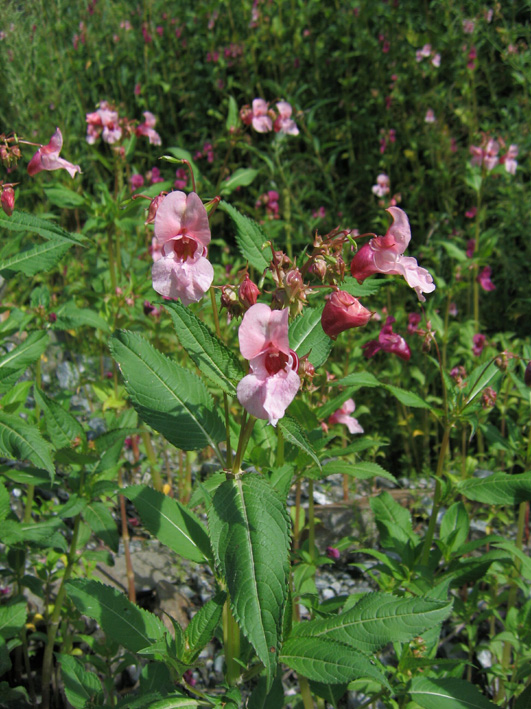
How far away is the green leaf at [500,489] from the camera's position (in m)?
1.71

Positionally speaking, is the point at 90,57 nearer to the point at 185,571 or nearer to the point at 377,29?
the point at 377,29

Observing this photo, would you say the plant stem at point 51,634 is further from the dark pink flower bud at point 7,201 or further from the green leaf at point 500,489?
the green leaf at point 500,489

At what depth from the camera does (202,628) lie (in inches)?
52.8

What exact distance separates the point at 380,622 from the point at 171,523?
1.78 feet

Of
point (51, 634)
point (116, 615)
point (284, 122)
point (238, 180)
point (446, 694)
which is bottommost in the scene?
point (51, 634)

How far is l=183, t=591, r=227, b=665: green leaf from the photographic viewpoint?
1.33 meters

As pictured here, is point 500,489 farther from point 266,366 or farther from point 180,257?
point 180,257

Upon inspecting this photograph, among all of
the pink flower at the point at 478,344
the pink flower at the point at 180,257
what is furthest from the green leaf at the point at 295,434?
the pink flower at the point at 478,344

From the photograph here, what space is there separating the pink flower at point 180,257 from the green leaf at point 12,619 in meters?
1.19

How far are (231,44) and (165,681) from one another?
19.5 ft

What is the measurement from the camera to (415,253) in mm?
4637

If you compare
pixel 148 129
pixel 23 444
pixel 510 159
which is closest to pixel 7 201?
pixel 23 444

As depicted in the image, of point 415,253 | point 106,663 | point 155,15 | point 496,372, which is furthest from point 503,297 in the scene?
point 155,15

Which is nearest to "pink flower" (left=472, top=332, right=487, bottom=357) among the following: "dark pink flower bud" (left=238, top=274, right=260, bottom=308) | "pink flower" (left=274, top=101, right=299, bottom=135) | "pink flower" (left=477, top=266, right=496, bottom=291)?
"pink flower" (left=477, top=266, right=496, bottom=291)
